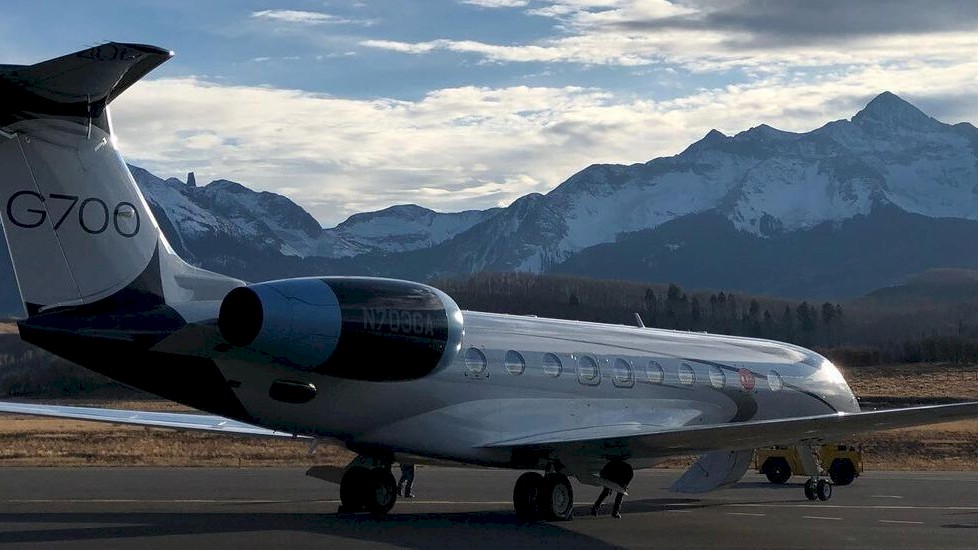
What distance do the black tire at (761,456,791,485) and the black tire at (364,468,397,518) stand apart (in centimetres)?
1148

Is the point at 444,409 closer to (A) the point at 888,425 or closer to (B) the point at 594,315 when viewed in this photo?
(A) the point at 888,425

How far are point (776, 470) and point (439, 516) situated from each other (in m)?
11.0

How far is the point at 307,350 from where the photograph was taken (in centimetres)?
1725

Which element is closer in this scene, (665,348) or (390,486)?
(390,486)

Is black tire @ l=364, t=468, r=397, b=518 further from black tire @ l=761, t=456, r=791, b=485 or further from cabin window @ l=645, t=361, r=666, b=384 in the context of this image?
black tire @ l=761, t=456, r=791, b=485

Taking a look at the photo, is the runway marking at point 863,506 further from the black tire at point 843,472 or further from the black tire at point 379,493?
the black tire at point 379,493

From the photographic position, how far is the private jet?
1650 centimetres

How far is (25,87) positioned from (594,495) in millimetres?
14086

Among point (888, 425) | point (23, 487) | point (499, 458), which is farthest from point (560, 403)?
point (23, 487)

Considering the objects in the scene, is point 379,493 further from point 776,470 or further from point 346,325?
point 776,470

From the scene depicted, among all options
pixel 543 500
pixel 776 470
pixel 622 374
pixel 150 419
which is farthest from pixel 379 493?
pixel 776 470

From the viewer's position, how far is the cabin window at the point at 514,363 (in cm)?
2030

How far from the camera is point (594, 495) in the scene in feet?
84.9

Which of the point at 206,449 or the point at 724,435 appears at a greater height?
the point at 724,435
